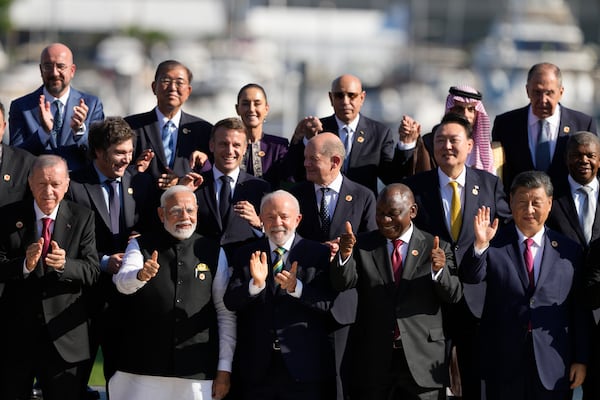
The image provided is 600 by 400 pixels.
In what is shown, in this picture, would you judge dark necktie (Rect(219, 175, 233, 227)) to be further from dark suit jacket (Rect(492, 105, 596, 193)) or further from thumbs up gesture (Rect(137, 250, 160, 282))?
dark suit jacket (Rect(492, 105, 596, 193))

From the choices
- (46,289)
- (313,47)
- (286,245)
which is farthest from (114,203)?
(313,47)

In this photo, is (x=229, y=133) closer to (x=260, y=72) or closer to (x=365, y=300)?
(x=365, y=300)

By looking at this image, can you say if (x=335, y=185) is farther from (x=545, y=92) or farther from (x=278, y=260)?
(x=545, y=92)

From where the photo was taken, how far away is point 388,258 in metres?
6.85

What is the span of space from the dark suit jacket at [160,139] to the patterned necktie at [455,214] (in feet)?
6.25

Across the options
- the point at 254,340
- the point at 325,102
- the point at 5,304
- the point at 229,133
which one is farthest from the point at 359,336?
the point at 325,102

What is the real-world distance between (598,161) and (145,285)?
3107 mm

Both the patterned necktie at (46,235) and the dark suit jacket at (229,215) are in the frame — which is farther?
the dark suit jacket at (229,215)

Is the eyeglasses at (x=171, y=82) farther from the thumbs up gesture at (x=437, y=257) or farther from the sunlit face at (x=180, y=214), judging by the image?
the thumbs up gesture at (x=437, y=257)

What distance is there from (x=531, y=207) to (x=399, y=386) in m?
1.34

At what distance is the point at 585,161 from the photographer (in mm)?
7566

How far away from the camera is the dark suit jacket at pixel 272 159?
8.26 m

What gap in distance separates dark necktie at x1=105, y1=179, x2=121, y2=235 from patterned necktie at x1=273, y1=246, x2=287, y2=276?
3.97 feet

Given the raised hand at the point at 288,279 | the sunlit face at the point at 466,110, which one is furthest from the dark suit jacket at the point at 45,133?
the sunlit face at the point at 466,110
